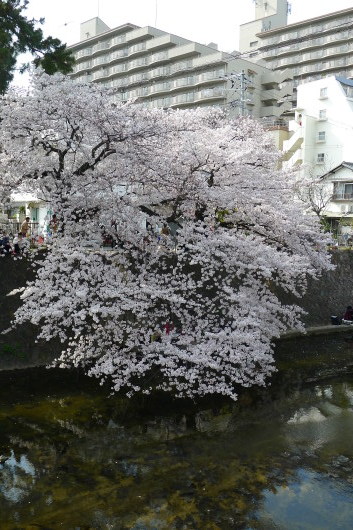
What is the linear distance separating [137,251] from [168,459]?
5721 mm

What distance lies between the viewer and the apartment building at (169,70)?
52.1 meters

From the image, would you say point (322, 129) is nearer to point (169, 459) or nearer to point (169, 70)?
point (169, 70)

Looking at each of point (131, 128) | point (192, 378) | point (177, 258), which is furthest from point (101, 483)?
point (131, 128)

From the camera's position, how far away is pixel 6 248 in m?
14.8

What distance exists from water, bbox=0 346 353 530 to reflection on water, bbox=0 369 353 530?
22 millimetres

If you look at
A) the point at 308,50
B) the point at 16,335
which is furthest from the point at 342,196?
the point at 308,50

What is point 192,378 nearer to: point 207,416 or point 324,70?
point 207,416

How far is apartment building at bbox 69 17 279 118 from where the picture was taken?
52.1m

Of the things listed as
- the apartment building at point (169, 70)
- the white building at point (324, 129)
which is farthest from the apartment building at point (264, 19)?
the white building at point (324, 129)

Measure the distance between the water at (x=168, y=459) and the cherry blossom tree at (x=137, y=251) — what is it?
84 cm

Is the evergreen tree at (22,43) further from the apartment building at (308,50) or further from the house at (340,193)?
the apartment building at (308,50)

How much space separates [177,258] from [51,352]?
4838 mm

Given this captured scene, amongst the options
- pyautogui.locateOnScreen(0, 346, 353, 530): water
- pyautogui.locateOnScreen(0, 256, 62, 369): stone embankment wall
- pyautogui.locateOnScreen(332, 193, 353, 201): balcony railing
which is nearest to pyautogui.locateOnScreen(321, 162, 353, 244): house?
pyautogui.locateOnScreen(332, 193, 353, 201): balcony railing

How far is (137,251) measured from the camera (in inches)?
523
